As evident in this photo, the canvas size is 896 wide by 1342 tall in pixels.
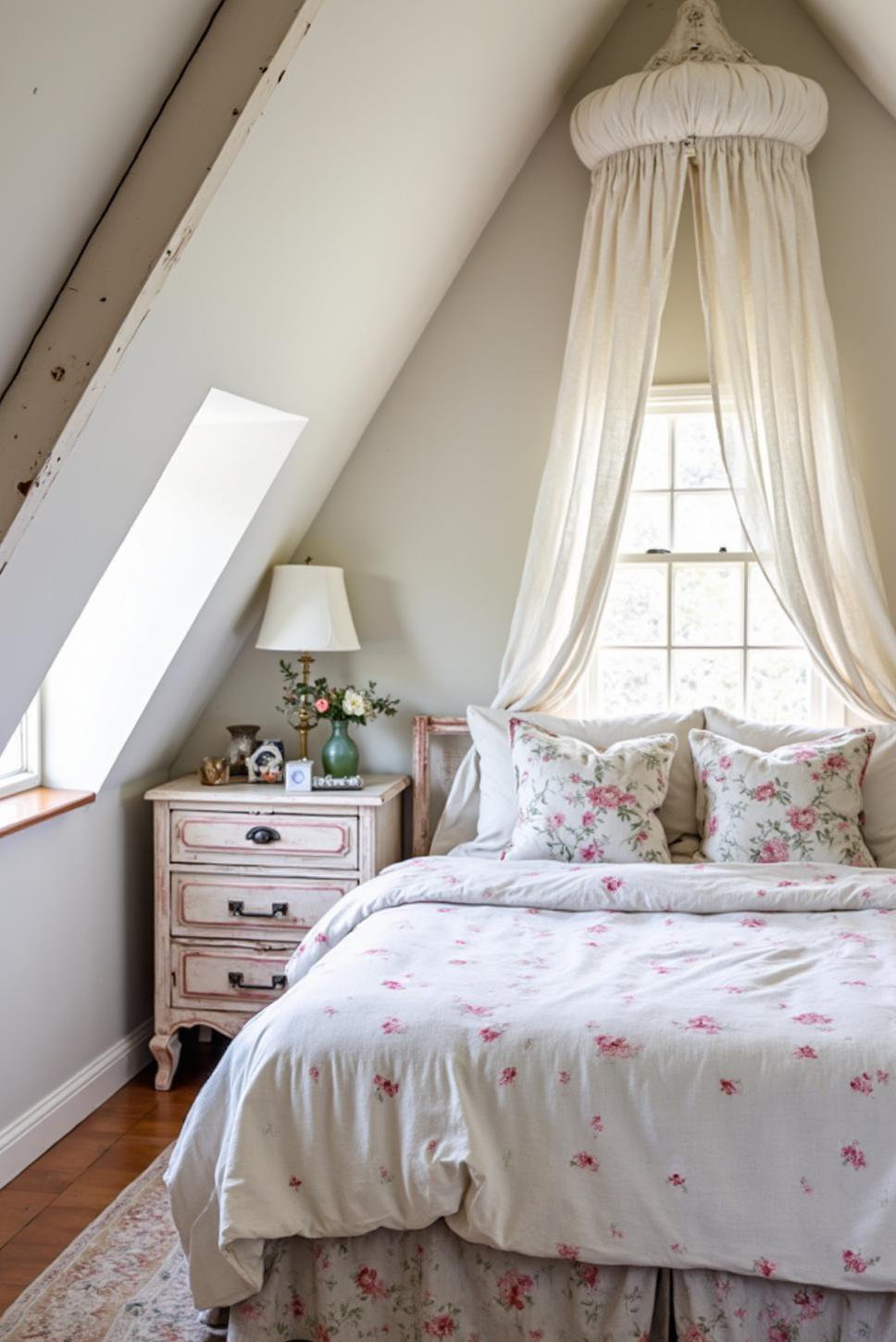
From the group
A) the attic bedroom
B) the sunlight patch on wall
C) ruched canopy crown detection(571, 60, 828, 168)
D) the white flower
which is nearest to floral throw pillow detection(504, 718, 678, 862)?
the attic bedroom

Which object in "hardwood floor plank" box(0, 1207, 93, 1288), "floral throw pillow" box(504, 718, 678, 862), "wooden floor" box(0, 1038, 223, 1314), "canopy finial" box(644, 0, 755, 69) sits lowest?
"hardwood floor plank" box(0, 1207, 93, 1288)

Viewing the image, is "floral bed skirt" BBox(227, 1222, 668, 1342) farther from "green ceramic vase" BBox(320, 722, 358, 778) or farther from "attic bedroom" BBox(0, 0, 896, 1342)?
"green ceramic vase" BBox(320, 722, 358, 778)

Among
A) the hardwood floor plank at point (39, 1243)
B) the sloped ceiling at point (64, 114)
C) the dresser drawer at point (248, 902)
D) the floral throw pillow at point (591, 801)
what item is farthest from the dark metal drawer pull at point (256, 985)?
the sloped ceiling at point (64, 114)

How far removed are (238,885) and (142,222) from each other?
208 cm

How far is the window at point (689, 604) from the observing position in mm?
4023

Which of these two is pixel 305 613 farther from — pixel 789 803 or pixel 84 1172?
pixel 84 1172

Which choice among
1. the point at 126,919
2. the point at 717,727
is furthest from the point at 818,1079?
the point at 126,919

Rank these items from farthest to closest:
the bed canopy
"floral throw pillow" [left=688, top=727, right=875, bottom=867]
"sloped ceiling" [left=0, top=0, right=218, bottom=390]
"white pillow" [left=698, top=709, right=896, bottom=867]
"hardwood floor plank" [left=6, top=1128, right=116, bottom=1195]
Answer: the bed canopy < "white pillow" [left=698, top=709, right=896, bottom=867] < "floral throw pillow" [left=688, top=727, right=875, bottom=867] < "hardwood floor plank" [left=6, top=1128, right=116, bottom=1195] < "sloped ceiling" [left=0, top=0, right=218, bottom=390]

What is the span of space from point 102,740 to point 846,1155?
2298 millimetres

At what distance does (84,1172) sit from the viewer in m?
3.15

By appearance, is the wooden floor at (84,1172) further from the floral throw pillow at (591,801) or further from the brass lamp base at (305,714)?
the floral throw pillow at (591,801)

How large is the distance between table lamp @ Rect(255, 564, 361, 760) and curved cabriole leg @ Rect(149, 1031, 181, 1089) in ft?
3.62

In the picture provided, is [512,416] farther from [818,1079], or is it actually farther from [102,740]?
[818,1079]

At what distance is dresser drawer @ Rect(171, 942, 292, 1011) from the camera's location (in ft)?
12.2
